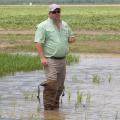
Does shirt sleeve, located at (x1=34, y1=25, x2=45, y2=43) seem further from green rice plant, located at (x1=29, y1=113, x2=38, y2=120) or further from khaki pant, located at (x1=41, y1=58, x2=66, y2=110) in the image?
green rice plant, located at (x1=29, y1=113, x2=38, y2=120)

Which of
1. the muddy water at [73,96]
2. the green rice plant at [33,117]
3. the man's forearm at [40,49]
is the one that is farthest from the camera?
the muddy water at [73,96]

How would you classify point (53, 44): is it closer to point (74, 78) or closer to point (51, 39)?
point (51, 39)

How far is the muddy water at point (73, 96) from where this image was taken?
1114 centimetres

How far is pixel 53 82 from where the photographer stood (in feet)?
37.0

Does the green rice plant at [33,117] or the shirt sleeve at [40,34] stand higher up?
the shirt sleeve at [40,34]

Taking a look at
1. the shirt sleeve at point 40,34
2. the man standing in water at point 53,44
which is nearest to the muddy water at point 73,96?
the man standing in water at point 53,44

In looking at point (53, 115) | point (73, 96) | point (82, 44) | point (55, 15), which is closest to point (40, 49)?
point (55, 15)

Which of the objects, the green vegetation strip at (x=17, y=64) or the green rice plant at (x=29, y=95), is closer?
the green rice plant at (x=29, y=95)

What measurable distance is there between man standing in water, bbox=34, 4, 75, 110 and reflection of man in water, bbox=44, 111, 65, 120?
0.37 meters

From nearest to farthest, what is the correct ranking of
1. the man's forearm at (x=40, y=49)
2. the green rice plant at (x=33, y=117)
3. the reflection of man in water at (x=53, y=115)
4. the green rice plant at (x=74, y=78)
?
the green rice plant at (x=33, y=117), the reflection of man in water at (x=53, y=115), the man's forearm at (x=40, y=49), the green rice plant at (x=74, y=78)

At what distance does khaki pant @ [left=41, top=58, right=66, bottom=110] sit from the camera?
11258 mm

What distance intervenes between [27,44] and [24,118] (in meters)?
16.8

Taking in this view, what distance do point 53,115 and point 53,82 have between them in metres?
0.56

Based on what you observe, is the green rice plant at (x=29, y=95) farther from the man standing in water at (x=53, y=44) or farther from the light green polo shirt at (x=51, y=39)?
the light green polo shirt at (x=51, y=39)
